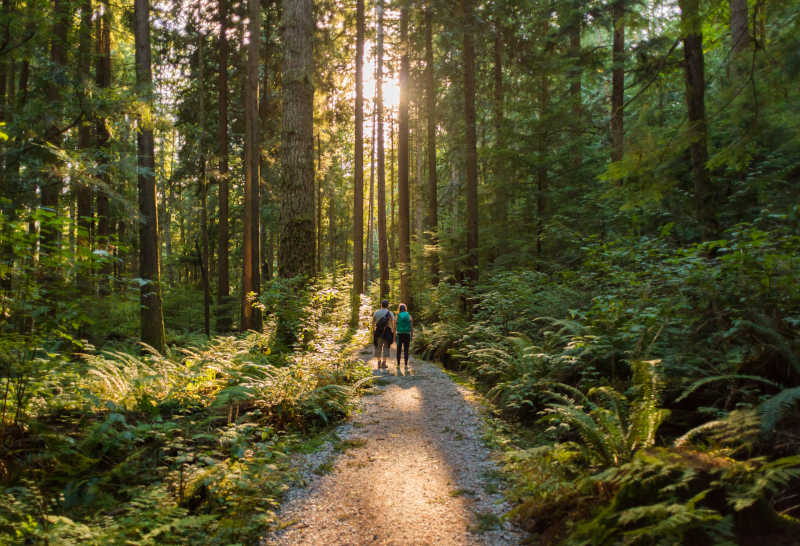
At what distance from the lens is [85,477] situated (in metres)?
4.04

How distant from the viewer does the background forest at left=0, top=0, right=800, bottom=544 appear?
3.28 meters

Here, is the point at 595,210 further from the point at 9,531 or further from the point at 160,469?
the point at 9,531

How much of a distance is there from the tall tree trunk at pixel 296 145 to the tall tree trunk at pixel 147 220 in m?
3.26

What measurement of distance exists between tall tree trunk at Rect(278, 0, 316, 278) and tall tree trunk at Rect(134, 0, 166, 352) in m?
3.26

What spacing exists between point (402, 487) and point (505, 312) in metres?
6.33

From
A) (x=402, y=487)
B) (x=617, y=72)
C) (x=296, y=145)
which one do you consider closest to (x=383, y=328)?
(x=296, y=145)

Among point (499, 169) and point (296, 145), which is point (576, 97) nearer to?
point (499, 169)

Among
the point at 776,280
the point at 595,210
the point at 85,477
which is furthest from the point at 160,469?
the point at 595,210

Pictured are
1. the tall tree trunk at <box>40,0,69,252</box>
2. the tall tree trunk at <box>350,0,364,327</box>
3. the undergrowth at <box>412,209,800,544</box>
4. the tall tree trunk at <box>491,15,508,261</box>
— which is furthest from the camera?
the tall tree trunk at <box>350,0,364,327</box>

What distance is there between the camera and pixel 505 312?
32.7 feet

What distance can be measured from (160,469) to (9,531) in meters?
1.27

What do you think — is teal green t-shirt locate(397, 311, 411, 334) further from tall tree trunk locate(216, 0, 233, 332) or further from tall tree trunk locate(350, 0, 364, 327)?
tall tree trunk locate(216, 0, 233, 332)

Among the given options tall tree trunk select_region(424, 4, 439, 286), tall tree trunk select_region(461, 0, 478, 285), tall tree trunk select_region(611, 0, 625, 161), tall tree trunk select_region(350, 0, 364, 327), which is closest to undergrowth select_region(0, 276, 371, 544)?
tall tree trunk select_region(461, 0, 478, 285)

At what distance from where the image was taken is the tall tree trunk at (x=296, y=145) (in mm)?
10461
